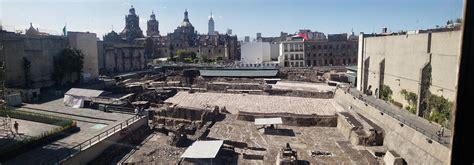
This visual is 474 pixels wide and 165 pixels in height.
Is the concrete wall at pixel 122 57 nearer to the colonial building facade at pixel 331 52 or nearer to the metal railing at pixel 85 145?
the colonial building facade at pixel 331 52

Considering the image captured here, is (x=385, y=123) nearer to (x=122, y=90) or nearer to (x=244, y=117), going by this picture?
(x=244, y=117)

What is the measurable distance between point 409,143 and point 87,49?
1714 inches

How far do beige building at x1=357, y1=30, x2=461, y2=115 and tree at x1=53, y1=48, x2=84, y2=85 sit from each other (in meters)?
36.4

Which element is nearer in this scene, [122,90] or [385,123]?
[385,123]

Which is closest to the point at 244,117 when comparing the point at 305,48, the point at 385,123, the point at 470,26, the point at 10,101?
the point at 385,123

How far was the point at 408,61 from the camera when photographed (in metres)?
28.4

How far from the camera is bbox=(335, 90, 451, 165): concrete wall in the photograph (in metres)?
17.7

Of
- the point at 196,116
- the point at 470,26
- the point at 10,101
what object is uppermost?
the point at 470,26

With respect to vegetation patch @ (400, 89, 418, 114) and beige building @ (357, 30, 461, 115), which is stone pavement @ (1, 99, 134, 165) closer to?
beige building @ (357, 30, 461, 115)

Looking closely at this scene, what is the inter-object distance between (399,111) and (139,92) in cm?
3099

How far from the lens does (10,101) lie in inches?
1143

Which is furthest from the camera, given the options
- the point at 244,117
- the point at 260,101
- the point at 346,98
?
the point at 260,101

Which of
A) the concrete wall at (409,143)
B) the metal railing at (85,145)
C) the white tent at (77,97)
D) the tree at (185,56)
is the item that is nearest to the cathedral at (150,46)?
the tree at (185,56)

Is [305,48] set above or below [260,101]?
above
